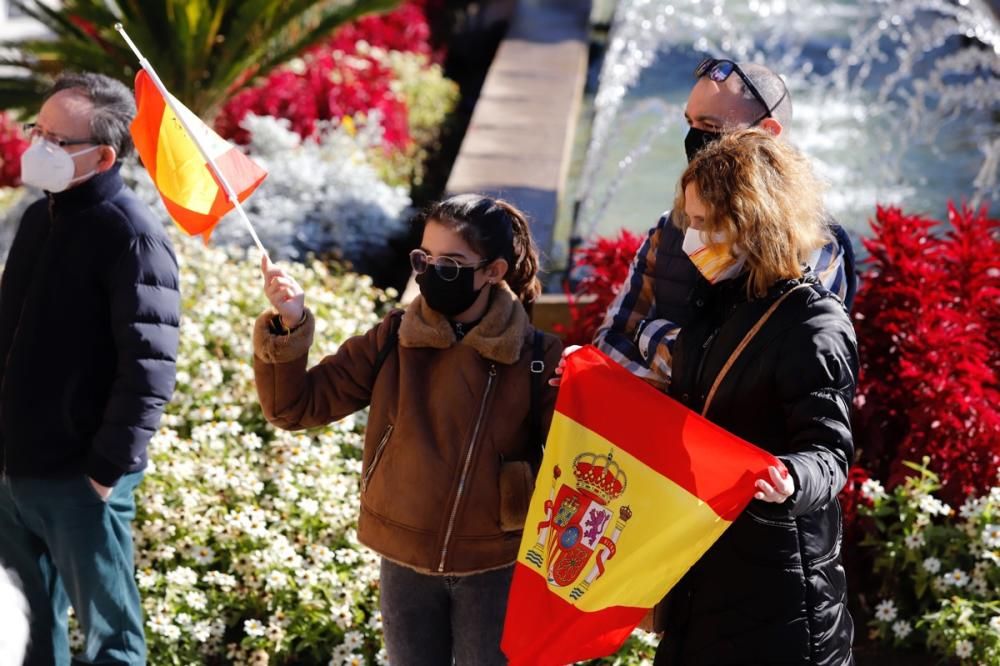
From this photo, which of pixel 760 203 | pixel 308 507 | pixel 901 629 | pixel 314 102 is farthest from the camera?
pixel 314 102

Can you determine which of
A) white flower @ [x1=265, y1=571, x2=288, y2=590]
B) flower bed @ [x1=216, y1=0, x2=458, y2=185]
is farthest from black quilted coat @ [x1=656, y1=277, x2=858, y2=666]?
flower bed @ [x1=216, y1=0, x2=458, y2=185]

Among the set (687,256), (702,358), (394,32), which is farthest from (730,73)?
(394,32)

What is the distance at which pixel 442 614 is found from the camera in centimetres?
317

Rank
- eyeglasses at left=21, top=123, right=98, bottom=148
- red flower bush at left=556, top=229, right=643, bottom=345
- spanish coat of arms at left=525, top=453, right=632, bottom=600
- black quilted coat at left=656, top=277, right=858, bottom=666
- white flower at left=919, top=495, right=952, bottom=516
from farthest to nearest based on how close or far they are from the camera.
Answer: red flower bush at left=556, top=229, right=643, bottom=345 → white flower at left=919, top=495, right=952, bottom=516 → eyeglasses at left=21, top=123, right=98, bottom=148 → spanish coat of arms at left=525, top=453, right=632, bottom=600 → black quilted coat at left=656, top=277, right=858, bottom=666

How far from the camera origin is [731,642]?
9.11ft

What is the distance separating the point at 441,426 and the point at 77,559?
1.19 metres

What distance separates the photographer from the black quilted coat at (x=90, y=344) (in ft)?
11.5

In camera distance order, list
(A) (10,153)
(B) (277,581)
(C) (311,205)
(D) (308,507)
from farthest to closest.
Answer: (A) (10,153) → (C) (311,205) → (D) (308,507) → (B) (277,581)

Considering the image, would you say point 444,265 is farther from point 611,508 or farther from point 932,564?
point 932,564

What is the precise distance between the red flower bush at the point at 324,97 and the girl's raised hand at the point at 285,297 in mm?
5038

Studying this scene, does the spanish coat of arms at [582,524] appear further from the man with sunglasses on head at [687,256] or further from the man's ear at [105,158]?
the man's ear at [105,158]

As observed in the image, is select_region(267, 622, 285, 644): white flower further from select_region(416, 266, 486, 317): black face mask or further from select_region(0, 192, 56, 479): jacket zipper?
select_region(416, 266, 486, 317): black face mask

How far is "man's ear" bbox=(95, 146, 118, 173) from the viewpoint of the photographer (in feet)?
11.8

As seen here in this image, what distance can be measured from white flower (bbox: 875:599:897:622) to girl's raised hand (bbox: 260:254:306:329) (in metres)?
2.02
